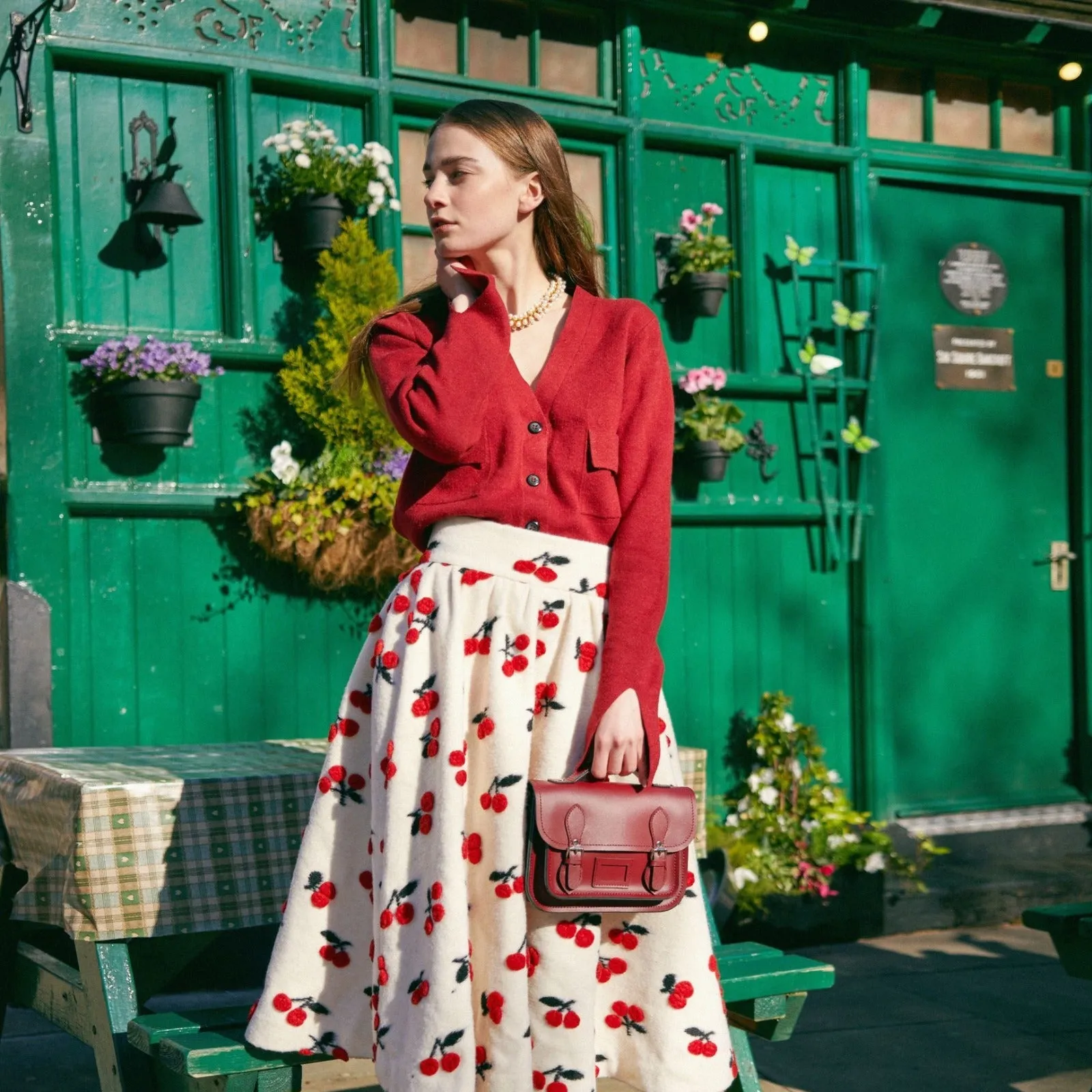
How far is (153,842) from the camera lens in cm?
303

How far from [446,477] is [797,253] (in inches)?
152

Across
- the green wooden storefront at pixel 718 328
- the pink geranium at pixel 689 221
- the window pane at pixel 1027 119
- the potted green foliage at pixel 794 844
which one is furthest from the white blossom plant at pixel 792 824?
the window pane at pixel 1027 119

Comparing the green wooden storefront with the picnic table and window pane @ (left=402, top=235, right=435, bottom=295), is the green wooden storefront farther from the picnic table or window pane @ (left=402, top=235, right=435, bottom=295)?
the picnic table

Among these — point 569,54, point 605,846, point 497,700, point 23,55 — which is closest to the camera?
point 605,846

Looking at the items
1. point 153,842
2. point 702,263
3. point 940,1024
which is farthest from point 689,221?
point 153,842

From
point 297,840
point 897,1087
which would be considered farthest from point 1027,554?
point 297,840

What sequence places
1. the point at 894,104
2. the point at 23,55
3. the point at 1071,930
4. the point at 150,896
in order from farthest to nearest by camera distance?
the point at 894,104 → the point at 23,55 → the point at 1071,930 → the point at 150,896

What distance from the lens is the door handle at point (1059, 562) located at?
21.7 ft

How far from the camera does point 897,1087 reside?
3883mm

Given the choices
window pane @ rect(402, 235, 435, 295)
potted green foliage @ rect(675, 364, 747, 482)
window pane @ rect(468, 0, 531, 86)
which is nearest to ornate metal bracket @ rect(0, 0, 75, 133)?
window pane @ rect(402, 235, 435, 295)

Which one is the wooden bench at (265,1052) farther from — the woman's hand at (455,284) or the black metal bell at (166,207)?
the black metal bell at (166,207)

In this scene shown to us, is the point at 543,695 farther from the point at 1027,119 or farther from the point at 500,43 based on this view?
the point at 1027,119

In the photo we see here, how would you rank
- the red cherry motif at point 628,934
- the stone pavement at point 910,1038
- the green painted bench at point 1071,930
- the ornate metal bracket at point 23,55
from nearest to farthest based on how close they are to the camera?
1. the red cherry motif at point 628,934
2. the green painted bench at point 1071,930
3. the stone pavement at point 910,1038
4. the ornate metal bracket at point 23,55

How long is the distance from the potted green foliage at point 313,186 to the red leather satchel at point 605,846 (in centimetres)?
319
